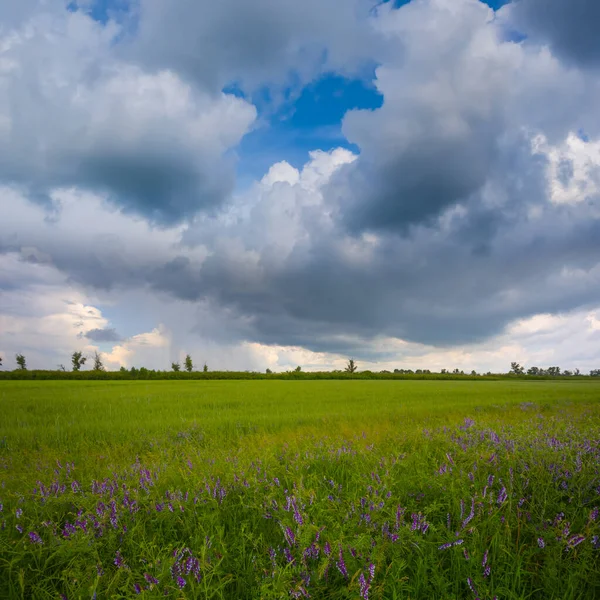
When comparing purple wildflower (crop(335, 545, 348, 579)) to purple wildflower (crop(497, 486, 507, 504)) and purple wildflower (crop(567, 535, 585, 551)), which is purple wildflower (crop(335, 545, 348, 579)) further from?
purple wildflower (crop(497, 486, 507, 504))

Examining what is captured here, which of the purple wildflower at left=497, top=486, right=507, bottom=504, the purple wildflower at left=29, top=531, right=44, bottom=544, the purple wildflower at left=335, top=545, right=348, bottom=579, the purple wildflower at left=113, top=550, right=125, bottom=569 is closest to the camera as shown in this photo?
the purple wildflower at left=335, top=545, right=348, bottom=579

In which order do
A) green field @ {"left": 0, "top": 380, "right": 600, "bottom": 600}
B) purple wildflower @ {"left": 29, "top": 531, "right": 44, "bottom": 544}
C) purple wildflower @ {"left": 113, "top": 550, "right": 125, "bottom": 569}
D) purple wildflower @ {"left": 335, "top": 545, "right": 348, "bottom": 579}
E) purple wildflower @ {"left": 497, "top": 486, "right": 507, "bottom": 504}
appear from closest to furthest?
purple wildflower @ {"left": 335, "top": 545, "right": 348, "bottom": 579}, green field @ {"left": 0, "top": 380, "right": 600, "bottom": 600}, purple wildflower @ {"left": 113, "top": 550, "right": 125, "bottom": 569}, purple wildflower @ {"left": 29, "top": 531, "right": 44, "bottom": 544}, purple wildflower @ {"left": 497, "top": 486, "right": 507, "bottom": 504}

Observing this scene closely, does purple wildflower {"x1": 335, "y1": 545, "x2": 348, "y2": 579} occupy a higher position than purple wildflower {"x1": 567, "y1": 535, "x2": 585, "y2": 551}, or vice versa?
purple wildflower {"x1": 335, "y1": 545, "x2": 348, "y2": 579}

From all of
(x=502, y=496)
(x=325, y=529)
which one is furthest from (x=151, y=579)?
(x=502, y=496)

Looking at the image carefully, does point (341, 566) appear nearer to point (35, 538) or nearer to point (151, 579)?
point (151, 579)

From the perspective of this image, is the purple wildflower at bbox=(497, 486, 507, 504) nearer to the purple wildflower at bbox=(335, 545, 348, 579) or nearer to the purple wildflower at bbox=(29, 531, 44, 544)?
the purple wildflower at bbox=(335, 545, 348, 579)

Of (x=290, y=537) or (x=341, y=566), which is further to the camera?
(x=290, y=537)

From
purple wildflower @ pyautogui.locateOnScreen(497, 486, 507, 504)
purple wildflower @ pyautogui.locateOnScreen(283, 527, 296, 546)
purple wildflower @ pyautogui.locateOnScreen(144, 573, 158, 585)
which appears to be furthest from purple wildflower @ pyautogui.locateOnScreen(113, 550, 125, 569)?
purple wildflower @ pyautogui.locateOnScreen(497, 486, 507, 504)

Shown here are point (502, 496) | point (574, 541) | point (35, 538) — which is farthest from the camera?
point (502, 496)

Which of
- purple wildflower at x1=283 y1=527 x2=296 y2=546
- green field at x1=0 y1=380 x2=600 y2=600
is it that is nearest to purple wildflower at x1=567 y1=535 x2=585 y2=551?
green field at x1=0 y1=380 x2=600 y2=600

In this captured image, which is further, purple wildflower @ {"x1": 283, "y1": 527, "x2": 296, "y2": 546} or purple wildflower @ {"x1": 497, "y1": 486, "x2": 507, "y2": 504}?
purple wildflower @ {"x1": 497, "y1": 486, "x2": 507, "y2": 504}

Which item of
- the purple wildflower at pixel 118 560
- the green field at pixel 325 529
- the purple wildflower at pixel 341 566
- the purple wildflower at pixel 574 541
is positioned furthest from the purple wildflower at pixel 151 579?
the purple wildflower at pixel 574 541

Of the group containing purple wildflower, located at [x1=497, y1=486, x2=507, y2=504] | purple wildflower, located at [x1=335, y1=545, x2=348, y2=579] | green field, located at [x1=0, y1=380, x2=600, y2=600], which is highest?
purple wildflower, located at [x1=335, y1=545, x2=348, y2=579]

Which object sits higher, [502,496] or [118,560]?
[502,496]
